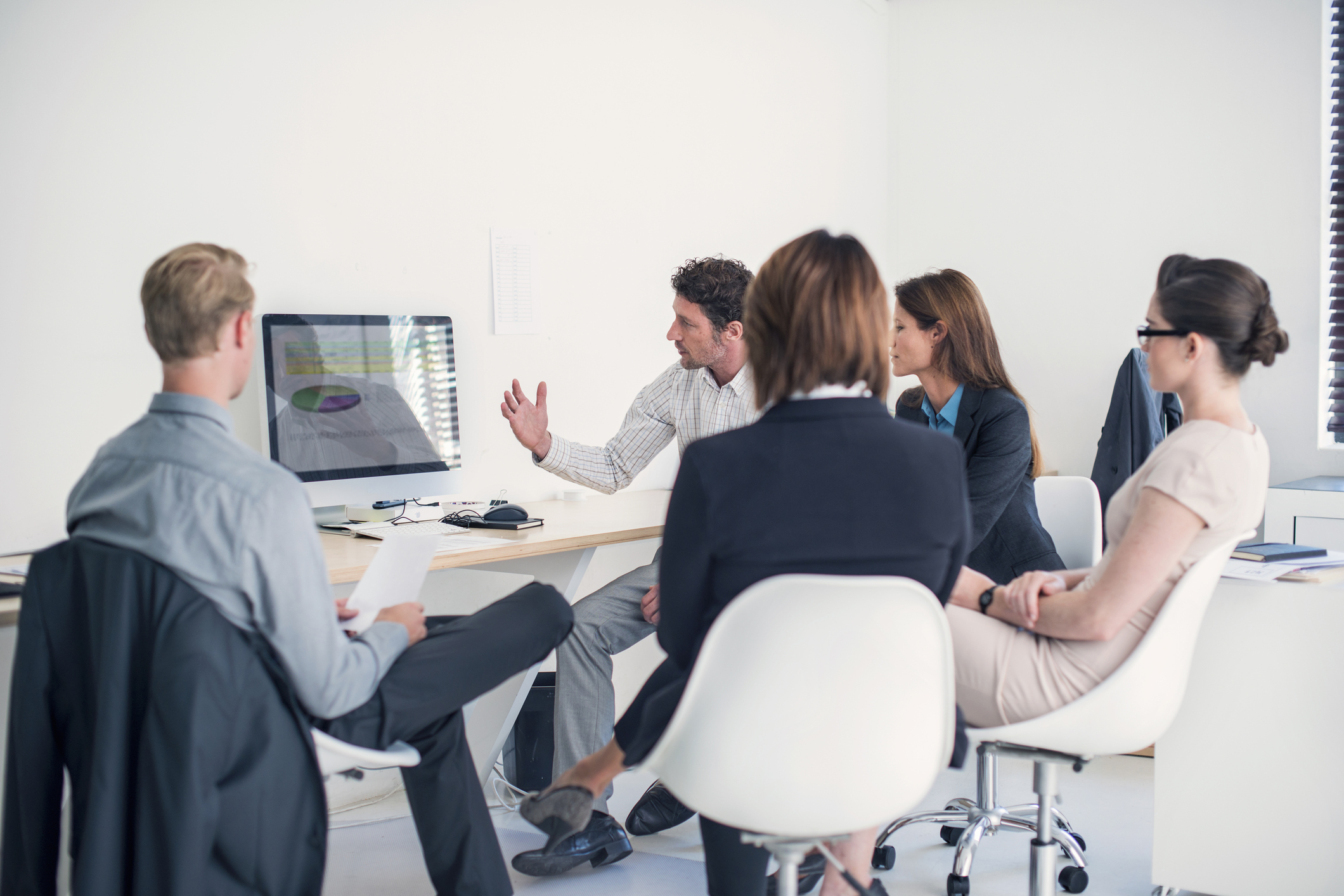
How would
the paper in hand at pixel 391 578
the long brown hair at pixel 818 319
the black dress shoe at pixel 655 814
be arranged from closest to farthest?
1. the long brown hair at pixel 818 319
2. the paper in hand at pixel 391 578
3. the black dress shoe at pixel 655 814

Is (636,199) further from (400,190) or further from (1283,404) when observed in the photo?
(1283,404)

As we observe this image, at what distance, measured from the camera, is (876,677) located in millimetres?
1284

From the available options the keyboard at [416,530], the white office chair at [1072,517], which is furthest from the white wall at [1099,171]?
the keyboard at [416,530]

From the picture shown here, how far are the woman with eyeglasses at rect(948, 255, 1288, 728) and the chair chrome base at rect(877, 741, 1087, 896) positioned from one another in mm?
106

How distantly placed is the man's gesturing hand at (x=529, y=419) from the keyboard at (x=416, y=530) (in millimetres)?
294

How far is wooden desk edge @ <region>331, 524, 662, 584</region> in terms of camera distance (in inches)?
78.0

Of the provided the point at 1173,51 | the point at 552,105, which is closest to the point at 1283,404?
the point at 1173,51

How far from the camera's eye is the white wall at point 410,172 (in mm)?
2199

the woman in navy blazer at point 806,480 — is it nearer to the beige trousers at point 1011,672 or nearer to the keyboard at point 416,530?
the beige trousers at point 1011,672

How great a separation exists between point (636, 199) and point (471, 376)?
2.85ft

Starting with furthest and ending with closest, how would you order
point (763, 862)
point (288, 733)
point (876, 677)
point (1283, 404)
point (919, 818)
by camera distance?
1. point (1283, 404)
2. point (919, 818)
3. point (763, 862)
4. point (288, 733)
5. point (876, 677)

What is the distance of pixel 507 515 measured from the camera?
2.48 metres

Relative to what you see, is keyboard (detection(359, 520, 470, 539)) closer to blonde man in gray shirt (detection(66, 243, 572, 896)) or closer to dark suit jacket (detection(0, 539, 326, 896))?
blonde man in gray shirt (detection(66, 243, 572, 896))

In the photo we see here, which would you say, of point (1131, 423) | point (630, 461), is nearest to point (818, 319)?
point (630, 461)
